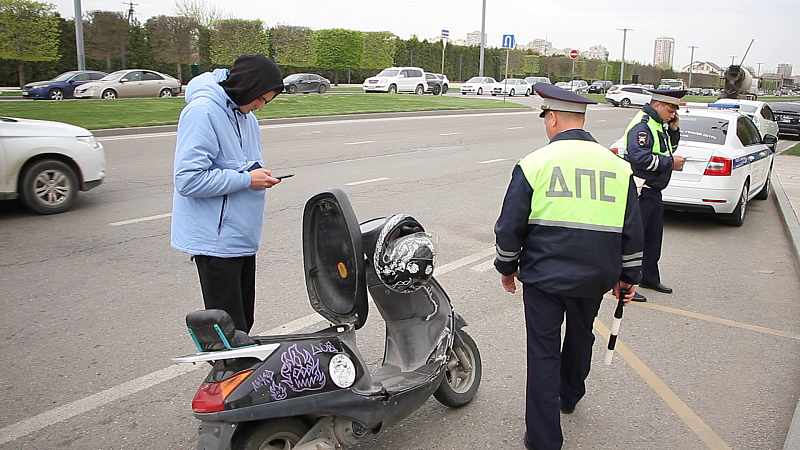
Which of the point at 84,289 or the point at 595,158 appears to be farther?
the point at 84,289

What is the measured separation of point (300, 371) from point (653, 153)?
4.00 meters

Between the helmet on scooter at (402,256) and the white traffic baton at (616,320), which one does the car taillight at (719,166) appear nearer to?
the white traffic baton at (616,320)

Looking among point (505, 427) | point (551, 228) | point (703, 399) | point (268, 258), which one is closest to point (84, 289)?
point (268, 258)

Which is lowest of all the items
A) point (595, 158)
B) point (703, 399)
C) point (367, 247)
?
point (703, 399)

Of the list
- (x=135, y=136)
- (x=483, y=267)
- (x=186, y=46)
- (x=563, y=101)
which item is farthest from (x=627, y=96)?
(x=563, y=101)

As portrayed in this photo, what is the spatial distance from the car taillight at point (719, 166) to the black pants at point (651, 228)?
9.36 ft

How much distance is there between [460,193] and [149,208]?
4.51 m

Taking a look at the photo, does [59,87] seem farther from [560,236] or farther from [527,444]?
[560,236]

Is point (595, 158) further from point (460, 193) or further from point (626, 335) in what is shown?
point (460, 193)

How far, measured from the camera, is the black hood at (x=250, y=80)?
307cm

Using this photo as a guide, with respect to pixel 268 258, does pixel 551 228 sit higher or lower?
higher

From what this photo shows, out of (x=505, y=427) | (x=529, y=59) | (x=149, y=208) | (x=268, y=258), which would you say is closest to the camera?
(x=505, y=427)

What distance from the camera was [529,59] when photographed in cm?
7569

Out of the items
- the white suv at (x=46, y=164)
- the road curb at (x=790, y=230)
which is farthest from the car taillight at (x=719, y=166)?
the white suv at (x=46, y=164)
